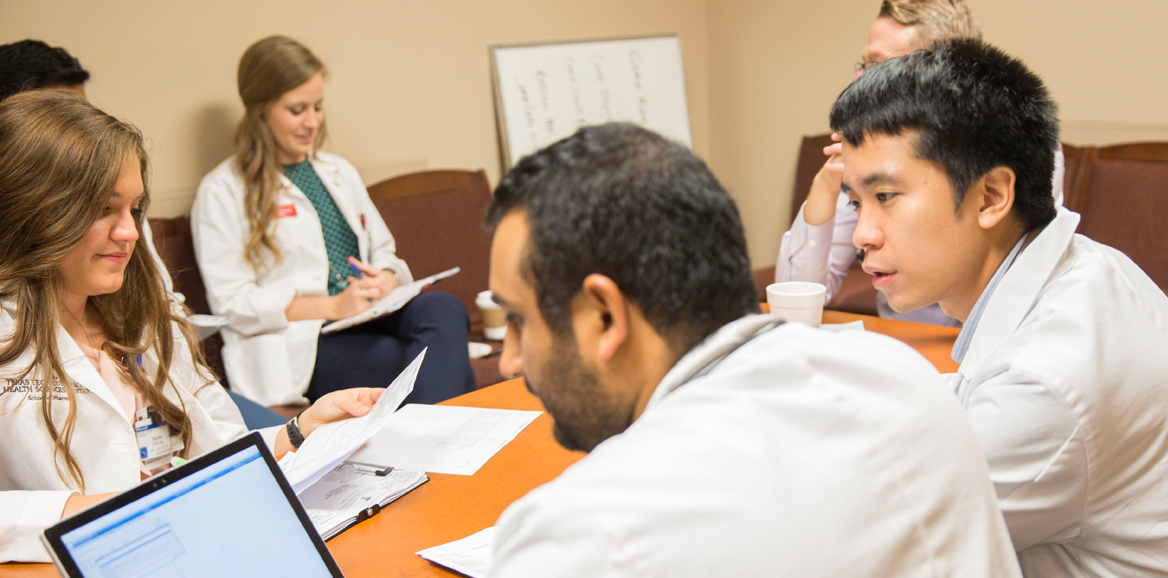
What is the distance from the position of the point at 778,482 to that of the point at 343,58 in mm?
2925

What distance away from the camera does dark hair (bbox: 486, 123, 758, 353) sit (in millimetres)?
678

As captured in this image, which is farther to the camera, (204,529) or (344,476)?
(344,476)

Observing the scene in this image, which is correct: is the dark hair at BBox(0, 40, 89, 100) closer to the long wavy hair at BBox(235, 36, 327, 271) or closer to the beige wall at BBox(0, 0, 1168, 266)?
the beige wall at BBox(0, 0, 1168, 266)

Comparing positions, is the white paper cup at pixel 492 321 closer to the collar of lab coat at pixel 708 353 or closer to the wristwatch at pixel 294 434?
the wristwatch at pixel 294 434

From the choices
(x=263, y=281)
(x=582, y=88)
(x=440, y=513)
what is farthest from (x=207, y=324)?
(x=582, y=88)

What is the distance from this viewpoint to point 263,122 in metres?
2.60

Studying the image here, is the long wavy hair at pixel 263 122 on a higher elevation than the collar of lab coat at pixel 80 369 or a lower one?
higher

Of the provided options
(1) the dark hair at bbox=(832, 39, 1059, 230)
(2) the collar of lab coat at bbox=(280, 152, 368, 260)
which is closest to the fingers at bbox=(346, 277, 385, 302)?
(2) the collar of lab coat at bbox=(280, 152, 368, 260)

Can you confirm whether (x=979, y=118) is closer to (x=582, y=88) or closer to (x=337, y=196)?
(x=337, y=196)

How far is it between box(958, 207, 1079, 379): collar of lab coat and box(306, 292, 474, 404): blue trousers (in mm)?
1521

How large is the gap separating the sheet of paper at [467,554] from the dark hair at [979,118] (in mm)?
787

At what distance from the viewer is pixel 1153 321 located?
982 mm

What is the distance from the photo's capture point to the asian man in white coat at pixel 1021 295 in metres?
0.90

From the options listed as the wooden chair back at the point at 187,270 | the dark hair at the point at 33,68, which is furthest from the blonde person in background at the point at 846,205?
the dark hair at the point at 33,68
